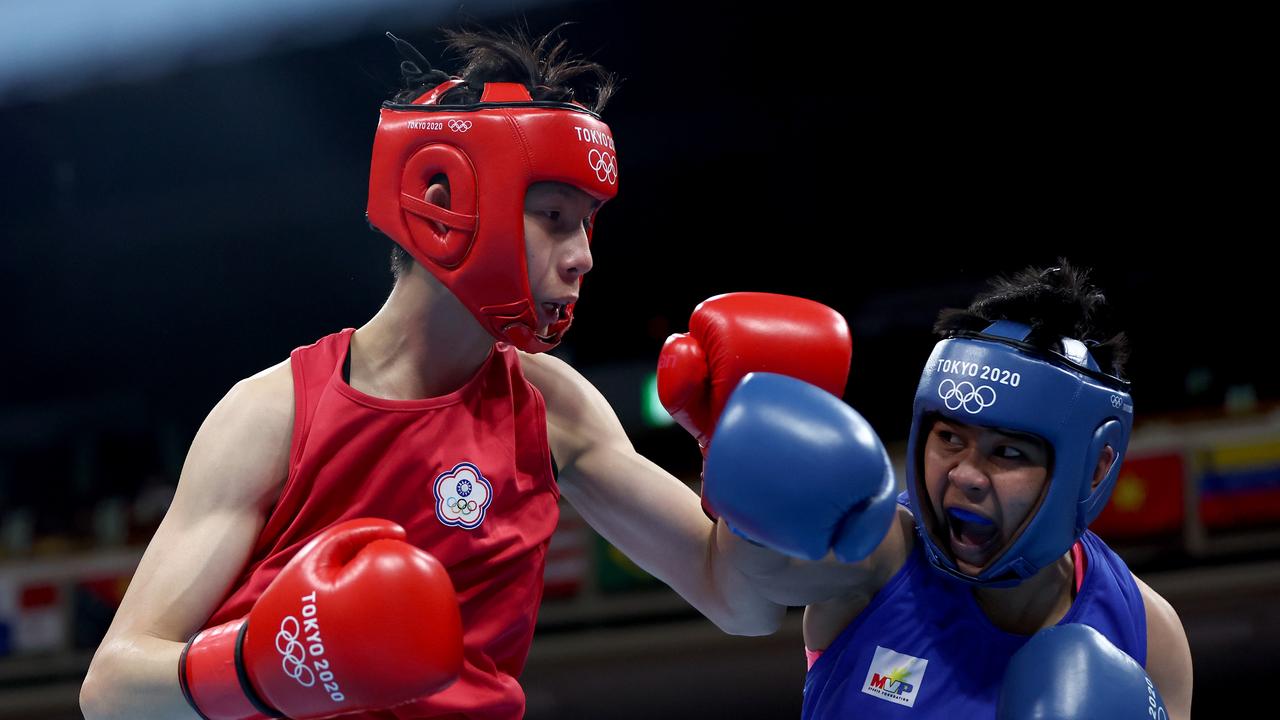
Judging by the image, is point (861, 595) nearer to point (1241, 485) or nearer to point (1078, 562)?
point (1078, 562)

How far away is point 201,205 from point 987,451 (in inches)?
345

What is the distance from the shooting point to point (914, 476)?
6.81ft

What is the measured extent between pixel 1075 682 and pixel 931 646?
0.92ft

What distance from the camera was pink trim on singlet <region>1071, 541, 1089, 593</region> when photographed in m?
2.17

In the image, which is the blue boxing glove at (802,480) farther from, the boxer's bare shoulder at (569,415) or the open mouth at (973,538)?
the boxer's bare shoulder at (569,415)

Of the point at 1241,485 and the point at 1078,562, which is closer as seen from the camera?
the point at 1078,562

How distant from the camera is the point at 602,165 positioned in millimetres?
2059

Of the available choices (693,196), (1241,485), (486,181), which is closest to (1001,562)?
(486,181)

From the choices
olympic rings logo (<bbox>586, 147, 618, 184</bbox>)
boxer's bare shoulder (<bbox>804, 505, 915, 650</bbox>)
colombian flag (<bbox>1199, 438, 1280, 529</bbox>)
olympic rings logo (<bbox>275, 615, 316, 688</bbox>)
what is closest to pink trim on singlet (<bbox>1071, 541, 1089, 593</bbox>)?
boxer's bare shoulder (<bbox>804, 505, 915, 650</bbox>)

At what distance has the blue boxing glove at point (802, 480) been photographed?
1.71m

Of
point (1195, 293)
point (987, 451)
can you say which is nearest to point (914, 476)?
point (987, 451)

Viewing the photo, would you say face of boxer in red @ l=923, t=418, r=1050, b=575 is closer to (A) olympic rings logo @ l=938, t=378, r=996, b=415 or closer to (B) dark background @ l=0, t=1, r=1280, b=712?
(A) olympic rings logo @ l=938, t=378, r=996, b=415

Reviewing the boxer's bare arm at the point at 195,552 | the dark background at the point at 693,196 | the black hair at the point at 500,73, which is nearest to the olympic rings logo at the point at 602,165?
the black hair at the point at 500,73

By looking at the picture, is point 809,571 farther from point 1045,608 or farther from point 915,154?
point 915,154
